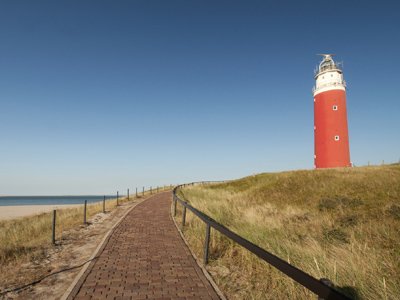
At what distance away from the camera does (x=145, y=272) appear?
627cm

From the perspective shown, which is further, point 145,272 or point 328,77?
point 328,77

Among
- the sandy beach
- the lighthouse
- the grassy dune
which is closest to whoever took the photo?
the grassy dune

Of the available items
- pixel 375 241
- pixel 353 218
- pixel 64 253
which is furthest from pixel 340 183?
pixel 64 253

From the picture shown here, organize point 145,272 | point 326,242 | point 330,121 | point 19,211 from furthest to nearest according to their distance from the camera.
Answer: point 19,211, point 330,121, point 326,242, point 145,272

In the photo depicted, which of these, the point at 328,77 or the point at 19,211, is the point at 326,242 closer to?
the point at 328,77

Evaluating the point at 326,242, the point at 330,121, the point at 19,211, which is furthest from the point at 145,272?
the point at 19,211

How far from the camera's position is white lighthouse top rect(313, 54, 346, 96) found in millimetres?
32312

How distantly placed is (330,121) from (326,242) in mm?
25641

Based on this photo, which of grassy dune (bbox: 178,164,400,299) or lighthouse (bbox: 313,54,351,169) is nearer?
grassy dune (bbox: 178,164,400,299)

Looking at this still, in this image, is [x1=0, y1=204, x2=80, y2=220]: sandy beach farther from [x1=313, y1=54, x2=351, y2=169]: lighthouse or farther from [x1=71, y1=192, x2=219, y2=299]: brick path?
[x1=313, y1=54, x2=351, y2=169]: lighthouse

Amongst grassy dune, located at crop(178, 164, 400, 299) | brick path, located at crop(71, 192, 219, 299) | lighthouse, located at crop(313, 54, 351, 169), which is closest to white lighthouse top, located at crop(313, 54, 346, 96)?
lighthouse, located at crop(313, 54, 351, 169)

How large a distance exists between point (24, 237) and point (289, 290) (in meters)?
11.0

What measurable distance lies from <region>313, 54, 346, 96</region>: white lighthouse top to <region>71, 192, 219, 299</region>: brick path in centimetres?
2899

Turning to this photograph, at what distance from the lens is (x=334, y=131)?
1210 inches
